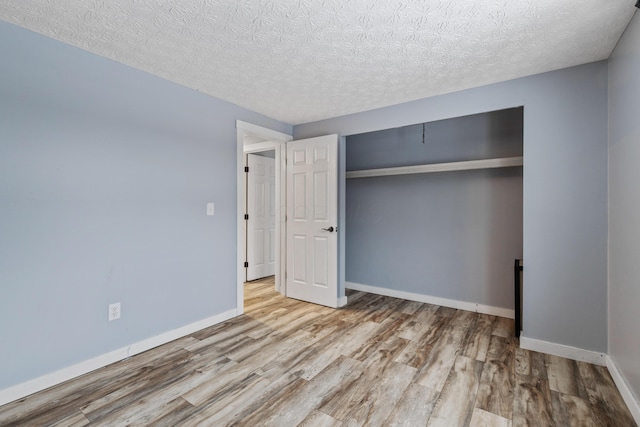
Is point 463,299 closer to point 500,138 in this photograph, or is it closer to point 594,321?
point 594,321

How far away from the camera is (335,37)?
6.31 ft

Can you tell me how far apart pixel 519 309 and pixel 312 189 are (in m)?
2.44

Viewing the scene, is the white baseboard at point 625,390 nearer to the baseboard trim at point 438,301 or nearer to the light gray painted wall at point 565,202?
the light gray painted wall at point 565,202

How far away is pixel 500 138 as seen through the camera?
320 cm

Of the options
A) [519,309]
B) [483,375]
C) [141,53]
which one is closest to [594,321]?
[519,309]

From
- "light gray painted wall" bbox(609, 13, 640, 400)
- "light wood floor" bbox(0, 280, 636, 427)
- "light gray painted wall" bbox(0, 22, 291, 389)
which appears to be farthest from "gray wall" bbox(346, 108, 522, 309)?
"light gray painted wall" bbox(0, 22, 291, 389)

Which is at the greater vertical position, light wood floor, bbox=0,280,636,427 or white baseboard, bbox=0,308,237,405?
white baseboard, bbox=0,308,237,405

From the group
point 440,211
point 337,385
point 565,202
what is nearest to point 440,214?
point 440,211

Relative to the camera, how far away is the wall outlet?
221 cm

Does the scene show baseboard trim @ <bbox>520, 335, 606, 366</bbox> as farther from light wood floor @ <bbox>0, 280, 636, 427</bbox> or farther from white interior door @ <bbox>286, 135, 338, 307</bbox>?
white interior door @ <bbox>286, 135, 338, 307</bbox>

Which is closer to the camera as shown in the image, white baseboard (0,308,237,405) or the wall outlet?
white baseboard (0,308,237,405)

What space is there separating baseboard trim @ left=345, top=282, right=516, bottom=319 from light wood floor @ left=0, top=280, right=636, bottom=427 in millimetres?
320

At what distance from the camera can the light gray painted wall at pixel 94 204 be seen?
5.94ft

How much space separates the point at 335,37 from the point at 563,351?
291 cm
